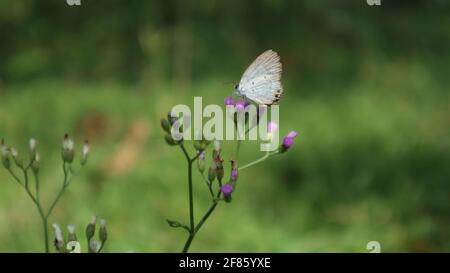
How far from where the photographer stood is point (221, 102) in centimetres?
365

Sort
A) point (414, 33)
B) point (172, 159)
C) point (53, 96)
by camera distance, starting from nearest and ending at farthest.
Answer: point (172, 159), point (53, 96), point (414, 33)

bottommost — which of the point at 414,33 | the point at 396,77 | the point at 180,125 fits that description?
the point at 180,125

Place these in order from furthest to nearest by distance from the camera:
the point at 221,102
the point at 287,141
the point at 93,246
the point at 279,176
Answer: the point at 221,102
the point at 279,176
the point at 287,141
the point at 93,246

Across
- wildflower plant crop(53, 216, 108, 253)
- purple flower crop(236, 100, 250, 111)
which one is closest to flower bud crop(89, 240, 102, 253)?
wildflower plant crop(53, 216, 108, 253)

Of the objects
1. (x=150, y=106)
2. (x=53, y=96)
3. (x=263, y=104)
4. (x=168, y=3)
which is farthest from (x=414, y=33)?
(x=263, y=104)

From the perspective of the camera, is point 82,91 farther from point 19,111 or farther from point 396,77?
point 396,77

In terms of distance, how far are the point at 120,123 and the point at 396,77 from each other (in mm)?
1497

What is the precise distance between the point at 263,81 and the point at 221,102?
2.37 meters

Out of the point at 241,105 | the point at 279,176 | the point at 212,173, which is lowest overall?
the point at 279,176

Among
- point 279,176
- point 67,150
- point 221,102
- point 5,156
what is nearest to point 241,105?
point 67,150

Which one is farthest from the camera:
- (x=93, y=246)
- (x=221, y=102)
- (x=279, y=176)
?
(x=221, y=102)

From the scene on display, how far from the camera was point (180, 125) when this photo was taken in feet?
3.91

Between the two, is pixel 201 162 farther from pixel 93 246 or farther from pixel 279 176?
pixel 279 176

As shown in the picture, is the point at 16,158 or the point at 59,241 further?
the point at 16,158
